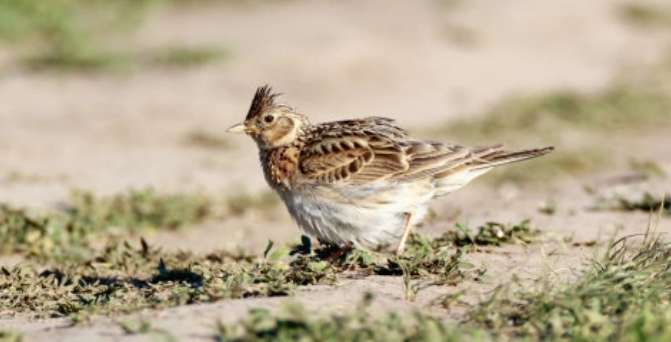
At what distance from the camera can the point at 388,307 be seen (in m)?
5.82

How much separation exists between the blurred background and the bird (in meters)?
3.25

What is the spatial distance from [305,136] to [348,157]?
54 cm

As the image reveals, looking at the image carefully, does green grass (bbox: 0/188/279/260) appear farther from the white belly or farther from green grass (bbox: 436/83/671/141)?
green grass (bbox: 436/83/671/141)

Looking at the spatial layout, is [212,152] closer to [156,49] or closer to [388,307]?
[156,49]

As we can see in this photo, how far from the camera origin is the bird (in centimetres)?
710

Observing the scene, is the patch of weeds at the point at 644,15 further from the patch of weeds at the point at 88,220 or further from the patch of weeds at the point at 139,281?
the patch of weeds at the point at 139,281

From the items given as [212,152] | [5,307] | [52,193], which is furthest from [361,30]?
[5,307]

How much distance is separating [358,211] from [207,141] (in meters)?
6.16

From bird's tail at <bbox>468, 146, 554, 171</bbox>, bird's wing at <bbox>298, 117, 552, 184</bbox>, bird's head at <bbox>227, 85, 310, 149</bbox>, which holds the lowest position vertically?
bird's tail at <bbox>468, 146, 554, 171</bbox>

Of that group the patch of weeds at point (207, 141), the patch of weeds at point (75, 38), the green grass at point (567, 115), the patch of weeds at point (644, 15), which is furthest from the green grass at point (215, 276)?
the patch of weeds at point (644, 15)

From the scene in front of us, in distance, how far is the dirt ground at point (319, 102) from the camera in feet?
22.9

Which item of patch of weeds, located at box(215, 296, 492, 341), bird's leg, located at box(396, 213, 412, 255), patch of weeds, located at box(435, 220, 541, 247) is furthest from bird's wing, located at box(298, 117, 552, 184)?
patch of weeds, located at box(215, 296, 492, 341)

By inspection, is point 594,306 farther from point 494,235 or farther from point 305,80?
point 305,80

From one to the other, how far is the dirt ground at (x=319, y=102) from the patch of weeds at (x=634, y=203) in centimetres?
12
